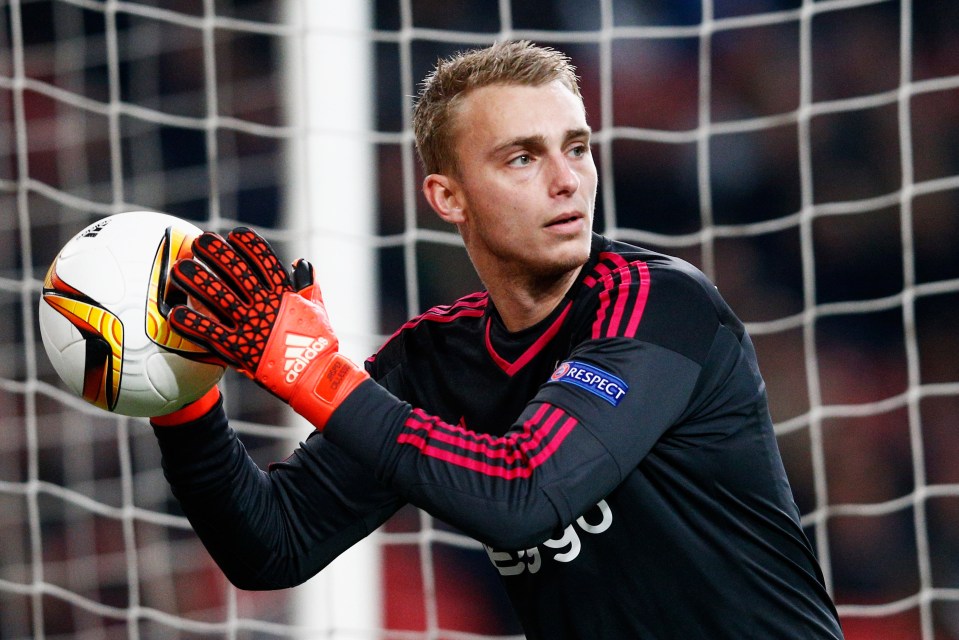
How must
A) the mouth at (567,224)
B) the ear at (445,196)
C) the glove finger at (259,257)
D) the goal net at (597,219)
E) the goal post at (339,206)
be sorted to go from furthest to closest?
the goal net at (597,219), the goal post at (339,206), the ear at (445,196), the mouth at (567,224), the glove finger at (259,257)

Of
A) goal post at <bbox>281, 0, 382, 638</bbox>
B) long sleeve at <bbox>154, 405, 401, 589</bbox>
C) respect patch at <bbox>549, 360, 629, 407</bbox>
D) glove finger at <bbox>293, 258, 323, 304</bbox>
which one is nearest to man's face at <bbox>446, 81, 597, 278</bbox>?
respect patch at <bbox>549, 360, 629, 407</bbox>

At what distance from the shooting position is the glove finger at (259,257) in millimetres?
2033

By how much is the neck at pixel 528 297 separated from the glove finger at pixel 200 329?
67 cm

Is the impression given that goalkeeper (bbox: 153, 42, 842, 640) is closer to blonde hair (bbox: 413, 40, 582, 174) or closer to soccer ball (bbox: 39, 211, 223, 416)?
A: blonde hair (bbox: 413, 40, 582, 174)

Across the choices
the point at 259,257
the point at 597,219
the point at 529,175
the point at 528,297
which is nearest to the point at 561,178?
the point at 529,175

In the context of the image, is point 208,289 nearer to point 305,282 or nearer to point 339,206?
point 305,282

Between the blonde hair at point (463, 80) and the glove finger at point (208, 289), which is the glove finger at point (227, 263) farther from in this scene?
the blonde hair at point (463, 80)

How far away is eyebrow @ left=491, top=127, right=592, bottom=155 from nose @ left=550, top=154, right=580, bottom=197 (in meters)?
0.04

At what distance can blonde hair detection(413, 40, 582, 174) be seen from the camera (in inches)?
95.7

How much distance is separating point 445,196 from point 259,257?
65 cm

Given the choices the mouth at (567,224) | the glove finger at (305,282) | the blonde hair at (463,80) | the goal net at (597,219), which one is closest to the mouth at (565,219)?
the mouth at (567,224)

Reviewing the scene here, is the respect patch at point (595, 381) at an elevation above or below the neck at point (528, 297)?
below

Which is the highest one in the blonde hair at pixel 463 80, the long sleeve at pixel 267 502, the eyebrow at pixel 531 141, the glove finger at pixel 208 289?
the blonde hair at pixel 463 80

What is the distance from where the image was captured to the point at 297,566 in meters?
2.50
